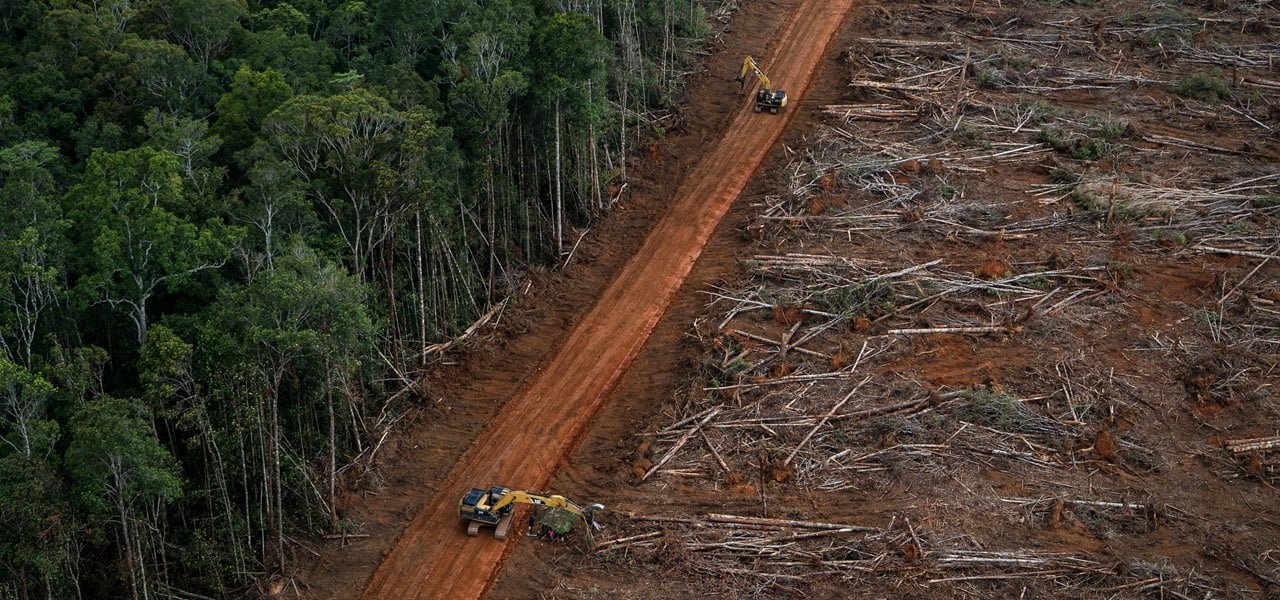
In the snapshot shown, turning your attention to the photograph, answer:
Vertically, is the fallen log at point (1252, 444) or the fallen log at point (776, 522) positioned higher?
the fallen log at point (776, 522)

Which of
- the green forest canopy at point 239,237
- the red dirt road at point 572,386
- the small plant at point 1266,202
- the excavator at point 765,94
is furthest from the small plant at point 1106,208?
the green forest canopy at point 239,237

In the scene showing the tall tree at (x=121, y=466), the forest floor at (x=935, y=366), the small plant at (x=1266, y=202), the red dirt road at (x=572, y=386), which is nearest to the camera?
the tall tree at (x=121, y=466)

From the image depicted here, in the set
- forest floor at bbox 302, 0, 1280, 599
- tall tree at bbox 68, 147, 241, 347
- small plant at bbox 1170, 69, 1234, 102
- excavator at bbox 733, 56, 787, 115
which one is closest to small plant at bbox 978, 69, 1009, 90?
forest floor at bbox 302, 0, 1280, 599

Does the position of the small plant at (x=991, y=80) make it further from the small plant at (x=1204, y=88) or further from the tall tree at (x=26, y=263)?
the tall tree at (x=26, y=263)

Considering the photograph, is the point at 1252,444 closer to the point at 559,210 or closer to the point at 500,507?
the point at 500,507

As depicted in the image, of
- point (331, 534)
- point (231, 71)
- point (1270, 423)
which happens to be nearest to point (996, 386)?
point (1270, 423)

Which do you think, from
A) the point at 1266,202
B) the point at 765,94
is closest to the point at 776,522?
the point at 1266,202
